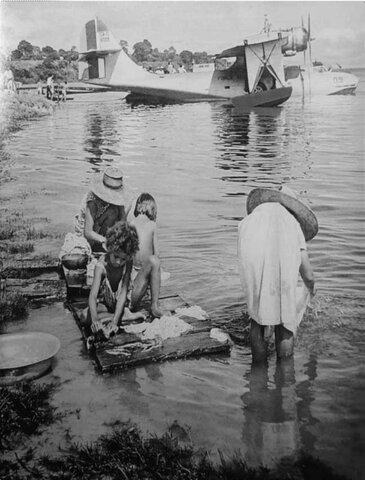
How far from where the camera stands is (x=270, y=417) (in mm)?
3287

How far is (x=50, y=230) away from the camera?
7484 millimetres

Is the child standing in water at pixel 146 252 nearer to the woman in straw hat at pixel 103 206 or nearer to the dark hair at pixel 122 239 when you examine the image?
the dark hair at pixel 122 239

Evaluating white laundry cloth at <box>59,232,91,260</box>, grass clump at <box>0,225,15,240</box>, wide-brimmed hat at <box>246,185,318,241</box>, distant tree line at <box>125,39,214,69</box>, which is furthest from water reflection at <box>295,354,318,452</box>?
grass clump at <box>0,225,15,240</box>

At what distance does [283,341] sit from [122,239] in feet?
5.03

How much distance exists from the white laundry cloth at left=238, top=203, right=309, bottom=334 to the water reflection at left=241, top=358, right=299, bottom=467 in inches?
17.8

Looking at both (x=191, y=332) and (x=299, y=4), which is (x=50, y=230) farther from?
(x=299, y=4)

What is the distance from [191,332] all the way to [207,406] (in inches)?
37.5

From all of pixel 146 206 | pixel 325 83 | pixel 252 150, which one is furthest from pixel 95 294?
pixel 325 83

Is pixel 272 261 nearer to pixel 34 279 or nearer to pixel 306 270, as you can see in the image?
pixel 306 270

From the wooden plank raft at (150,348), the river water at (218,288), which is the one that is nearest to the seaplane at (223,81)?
the river water at (218,288)

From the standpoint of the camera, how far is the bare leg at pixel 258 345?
380 cm

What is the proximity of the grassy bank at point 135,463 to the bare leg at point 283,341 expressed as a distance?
1.05 m

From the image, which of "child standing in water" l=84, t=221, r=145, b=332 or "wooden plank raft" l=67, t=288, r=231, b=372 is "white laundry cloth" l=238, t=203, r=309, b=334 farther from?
"child standing in water" l=84, t=221, r=145, b=332

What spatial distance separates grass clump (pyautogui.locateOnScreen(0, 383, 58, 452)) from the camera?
3029mm
